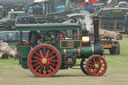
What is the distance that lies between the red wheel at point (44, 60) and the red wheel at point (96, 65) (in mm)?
918

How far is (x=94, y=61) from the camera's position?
1345 cm

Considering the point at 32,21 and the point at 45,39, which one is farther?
the point at 32,21

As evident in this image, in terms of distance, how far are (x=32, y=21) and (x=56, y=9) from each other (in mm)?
23303

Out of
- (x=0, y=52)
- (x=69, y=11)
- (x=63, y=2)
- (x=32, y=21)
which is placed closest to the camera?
(x=0, y=52)

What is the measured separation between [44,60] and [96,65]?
4.96 ft

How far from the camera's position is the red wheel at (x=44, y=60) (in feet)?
43.0

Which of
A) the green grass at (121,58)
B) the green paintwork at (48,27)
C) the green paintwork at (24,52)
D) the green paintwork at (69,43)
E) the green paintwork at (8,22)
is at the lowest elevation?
the green grass at (121,58)

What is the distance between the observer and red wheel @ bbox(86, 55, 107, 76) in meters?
13.4

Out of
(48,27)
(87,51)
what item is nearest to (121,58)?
(87,51)

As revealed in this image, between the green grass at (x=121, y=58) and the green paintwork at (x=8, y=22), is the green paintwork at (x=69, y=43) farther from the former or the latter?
the green paintwork at (x=8, y=22)

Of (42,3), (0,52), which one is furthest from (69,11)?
(0,52)

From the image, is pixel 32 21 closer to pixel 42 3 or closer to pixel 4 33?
pixel 4 33

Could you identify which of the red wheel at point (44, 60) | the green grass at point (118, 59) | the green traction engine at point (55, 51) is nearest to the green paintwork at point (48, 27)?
the green traction engine at point (55, 51)

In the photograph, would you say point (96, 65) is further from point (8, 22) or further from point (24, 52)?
point (8, 22)
